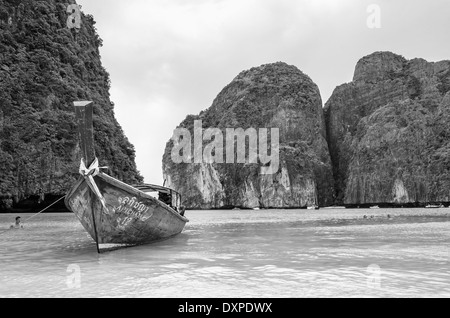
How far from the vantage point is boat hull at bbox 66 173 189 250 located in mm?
10195

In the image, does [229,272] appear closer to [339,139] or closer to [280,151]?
[280,151]

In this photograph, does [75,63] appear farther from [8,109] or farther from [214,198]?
[214,198]

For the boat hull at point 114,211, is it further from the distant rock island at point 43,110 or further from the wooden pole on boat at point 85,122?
the distant rock island at point 43,110

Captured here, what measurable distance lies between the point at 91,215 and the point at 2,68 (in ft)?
135

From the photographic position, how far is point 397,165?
95.4 m

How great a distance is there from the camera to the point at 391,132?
99062 millimetres

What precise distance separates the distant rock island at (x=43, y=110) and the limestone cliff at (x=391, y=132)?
201 feet

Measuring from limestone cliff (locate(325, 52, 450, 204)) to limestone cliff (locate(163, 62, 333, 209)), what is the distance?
7.79 meters

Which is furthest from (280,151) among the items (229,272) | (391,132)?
(229,272)

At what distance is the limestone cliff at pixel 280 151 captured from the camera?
96.5 metres

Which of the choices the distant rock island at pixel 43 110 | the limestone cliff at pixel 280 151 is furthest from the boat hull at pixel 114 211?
the limestone cliff at pixel 280 151

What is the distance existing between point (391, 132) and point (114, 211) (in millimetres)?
98427

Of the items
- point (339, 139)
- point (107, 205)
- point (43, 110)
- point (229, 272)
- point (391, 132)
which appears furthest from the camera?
point (339, 139)
